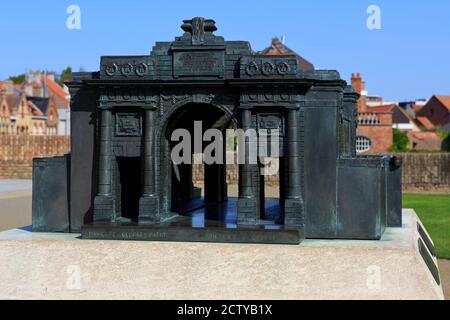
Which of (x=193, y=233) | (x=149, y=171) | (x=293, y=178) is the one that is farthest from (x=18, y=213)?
(x=293, y=178)

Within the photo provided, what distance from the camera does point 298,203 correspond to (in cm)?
1284

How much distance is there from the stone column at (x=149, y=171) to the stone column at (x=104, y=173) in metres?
0.71

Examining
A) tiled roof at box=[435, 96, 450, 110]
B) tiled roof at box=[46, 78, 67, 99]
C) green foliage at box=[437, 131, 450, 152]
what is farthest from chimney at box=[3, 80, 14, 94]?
tiled roof at box=[435, 96, 450, 110]

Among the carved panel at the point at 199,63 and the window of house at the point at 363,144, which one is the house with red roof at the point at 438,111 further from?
the carved panel at the point at 199,63

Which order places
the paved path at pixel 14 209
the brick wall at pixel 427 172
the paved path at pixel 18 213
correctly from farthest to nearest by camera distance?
1. the brick wall at pixel 427 172
2. the paved path at pixel 14 209
3. the paved path at pixel 18 213

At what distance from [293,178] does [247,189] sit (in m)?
0.90

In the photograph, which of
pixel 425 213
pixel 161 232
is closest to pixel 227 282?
pixel 161 232

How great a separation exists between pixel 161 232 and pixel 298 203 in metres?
2.63

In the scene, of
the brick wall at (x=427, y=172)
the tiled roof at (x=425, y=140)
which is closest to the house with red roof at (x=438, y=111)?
the tiled roof at (x=425, y=140)

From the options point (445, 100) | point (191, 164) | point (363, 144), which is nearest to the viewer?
point (191, 164)

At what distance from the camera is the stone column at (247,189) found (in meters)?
13.0

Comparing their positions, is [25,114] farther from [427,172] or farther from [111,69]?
[111,69]

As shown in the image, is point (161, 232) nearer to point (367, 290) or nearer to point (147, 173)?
point (147, 173)

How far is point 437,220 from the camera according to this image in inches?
943
